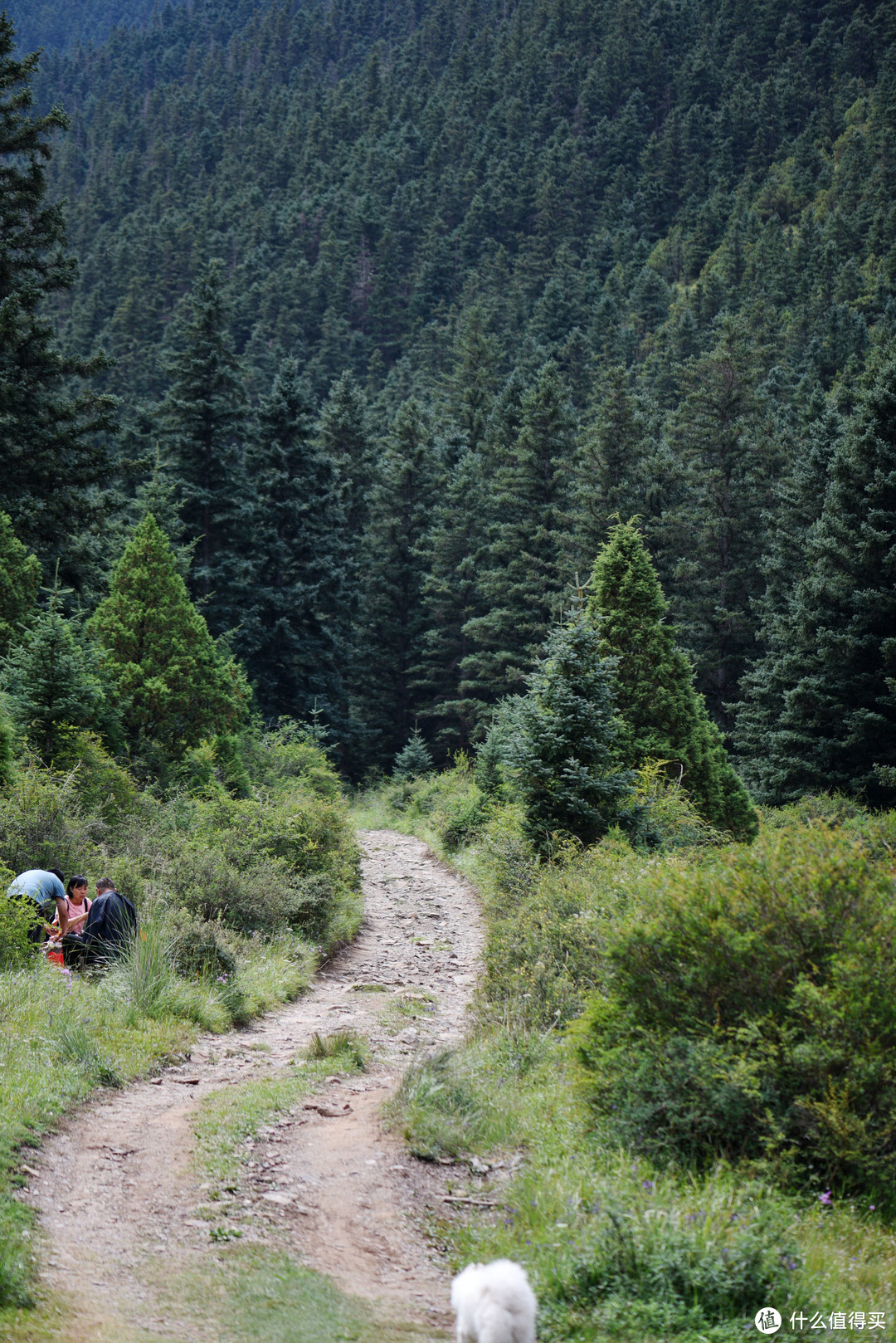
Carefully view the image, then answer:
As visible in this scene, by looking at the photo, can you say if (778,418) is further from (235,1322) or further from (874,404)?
(235,1322)

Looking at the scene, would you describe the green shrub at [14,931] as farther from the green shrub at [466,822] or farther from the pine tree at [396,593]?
the pine tree at [396,593]

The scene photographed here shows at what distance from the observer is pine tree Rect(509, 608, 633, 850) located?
567 inches

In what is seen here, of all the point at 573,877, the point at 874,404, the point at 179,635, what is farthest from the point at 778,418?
the point at 573,877

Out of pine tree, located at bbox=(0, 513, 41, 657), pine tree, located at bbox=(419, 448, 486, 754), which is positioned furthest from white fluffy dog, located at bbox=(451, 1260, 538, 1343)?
pine tree, located at bbox=(419, 448, 486, 754)

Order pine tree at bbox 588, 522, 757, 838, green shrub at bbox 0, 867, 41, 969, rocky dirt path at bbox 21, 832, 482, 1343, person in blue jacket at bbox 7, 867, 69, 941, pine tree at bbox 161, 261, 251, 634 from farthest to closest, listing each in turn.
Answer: pine tree at bbox 161, 261, 251, 634 → pine tree at bbox 588, 522, 757, 838 → person in blue jacket at bbox 7, 867, 69, 941 → green shrub at bbox 0, 867, 41, 969 → rocky dirt path at bbox 21, 832, 482, 1343

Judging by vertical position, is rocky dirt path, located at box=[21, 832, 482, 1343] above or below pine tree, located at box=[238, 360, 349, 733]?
below

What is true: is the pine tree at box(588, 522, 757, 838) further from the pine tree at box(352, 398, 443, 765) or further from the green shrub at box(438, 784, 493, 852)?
the pine tree at box(352, 398, 443, 765)

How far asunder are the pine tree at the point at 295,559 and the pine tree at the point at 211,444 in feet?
7.55

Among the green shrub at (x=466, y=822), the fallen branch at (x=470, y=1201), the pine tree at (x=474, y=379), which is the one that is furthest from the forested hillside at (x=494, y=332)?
the fallen branch at (x=470, y=1201)

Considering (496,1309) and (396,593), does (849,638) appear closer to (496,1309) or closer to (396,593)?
(396,593)

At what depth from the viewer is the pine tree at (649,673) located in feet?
59.9

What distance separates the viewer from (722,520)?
129ft

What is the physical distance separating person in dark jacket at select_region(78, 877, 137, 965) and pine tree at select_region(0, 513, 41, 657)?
798 cm

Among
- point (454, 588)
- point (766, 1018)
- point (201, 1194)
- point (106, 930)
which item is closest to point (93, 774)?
point (106, 930)
